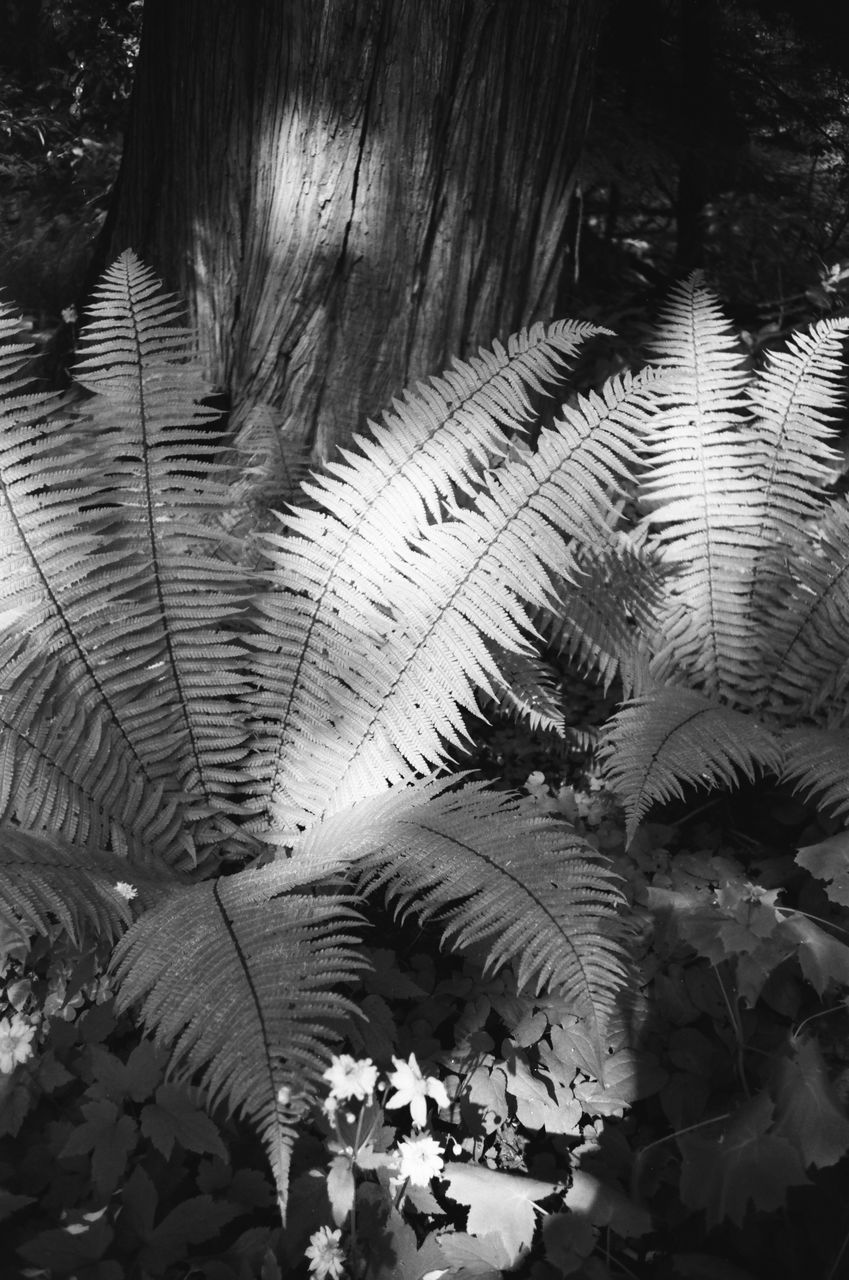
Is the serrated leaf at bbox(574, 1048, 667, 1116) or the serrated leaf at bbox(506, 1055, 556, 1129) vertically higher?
the serrated leaf at bbox(574, 1048, 667, 1116)

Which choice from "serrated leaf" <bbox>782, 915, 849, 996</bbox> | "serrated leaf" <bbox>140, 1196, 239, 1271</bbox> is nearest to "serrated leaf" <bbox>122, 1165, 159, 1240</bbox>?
"serrated leaf" <bbox>140, 1196, 239, 1271</bbox>

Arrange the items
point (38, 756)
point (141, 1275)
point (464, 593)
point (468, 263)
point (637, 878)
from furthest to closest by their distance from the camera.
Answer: point (468, 263), point (637, 878), point (464, 593), point (38, 756), point (141, 1275)

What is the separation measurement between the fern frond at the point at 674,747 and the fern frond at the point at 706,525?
0.28 m

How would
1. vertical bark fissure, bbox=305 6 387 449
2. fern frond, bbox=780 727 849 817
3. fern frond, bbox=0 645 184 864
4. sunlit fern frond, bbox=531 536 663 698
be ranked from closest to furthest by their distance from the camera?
fern frond, bbox=0 645 184 864
fern frond, bbox=780 727 849 817
vertical bark fissure, bbox=305 6 387 449
sunlit fern frond, bbox=531 536 663 698

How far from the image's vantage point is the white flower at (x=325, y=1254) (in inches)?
43.7

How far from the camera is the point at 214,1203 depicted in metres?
1.27

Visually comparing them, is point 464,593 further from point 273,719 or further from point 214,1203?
point 214,1203

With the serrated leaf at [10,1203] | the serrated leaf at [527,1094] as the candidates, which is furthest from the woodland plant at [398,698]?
the serrated leaf at [10,1203]

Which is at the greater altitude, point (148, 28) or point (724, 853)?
point (148, 28)

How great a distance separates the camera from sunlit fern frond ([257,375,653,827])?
1.73 metres

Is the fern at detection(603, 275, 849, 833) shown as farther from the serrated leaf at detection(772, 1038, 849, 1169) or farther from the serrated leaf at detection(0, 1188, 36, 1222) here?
the serrated leaf at detection(0, 1188, 36, 1222)

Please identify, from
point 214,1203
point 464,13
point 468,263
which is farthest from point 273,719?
point 464,13

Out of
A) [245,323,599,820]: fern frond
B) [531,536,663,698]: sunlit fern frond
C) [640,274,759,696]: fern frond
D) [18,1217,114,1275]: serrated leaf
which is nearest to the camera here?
[18,1217,114,1275]: serrated leaf

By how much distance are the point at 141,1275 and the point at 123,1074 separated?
0.26 metres
